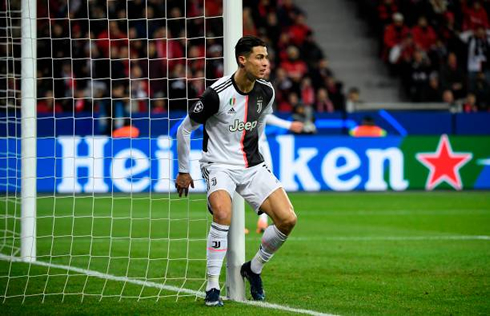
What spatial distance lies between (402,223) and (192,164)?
15.9 feet

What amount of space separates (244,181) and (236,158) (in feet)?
0.63

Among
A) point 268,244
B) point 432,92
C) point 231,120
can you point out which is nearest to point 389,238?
point 268,244

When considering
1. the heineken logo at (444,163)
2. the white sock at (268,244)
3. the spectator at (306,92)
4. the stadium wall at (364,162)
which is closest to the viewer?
the white sock at (268,244)

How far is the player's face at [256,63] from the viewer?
23.4ft

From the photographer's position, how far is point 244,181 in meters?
7.36

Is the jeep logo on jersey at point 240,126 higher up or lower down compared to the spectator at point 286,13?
lower down

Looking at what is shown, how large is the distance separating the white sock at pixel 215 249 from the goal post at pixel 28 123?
2.76m

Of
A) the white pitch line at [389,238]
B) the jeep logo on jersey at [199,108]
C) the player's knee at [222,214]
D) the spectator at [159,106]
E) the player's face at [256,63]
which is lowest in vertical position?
the white pitch line at [389,238]

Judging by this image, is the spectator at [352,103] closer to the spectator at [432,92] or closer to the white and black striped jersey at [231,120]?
the spectator at [432,92]

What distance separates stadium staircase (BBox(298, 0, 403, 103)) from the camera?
24.8 metres

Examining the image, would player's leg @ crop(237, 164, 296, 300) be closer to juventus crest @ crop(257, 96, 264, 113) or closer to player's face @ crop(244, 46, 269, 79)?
juventus crest @ crop(257, 96, 264, 113)

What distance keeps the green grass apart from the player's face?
147 centimetres

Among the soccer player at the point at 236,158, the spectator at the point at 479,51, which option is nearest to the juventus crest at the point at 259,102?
the soccer player at the point at 236,158

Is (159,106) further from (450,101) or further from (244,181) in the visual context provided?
(244,181)
